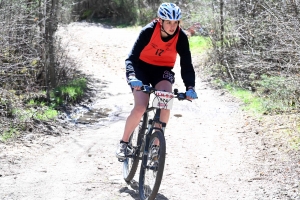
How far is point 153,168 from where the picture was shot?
4.92 meters

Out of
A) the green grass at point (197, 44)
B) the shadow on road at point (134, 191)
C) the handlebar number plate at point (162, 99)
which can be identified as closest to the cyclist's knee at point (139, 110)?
the handlebar number plate at point (162, 99)

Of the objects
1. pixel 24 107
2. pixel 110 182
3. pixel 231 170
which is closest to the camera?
pixel 110 182

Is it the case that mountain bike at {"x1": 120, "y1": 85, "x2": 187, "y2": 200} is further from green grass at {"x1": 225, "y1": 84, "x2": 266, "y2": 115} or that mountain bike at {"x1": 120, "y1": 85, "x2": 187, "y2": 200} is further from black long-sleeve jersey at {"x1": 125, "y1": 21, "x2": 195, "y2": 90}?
green grass at {"x1": 225, "y1": 84, "x2": 266, "y2": 115}

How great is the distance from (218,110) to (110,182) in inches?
182

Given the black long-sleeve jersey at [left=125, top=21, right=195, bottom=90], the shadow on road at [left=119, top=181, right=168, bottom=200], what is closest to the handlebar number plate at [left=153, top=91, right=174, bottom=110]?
the black long-sleeve jersey at [left=125, top=21, right=195, bottom=90]

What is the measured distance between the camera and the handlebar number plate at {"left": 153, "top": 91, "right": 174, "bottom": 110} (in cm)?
491

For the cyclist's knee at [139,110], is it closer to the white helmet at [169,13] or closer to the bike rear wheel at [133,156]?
the bike rear wheel at [133,156]

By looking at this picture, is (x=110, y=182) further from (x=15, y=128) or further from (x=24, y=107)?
(x=24, y=107)

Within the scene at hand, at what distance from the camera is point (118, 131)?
28.1 feet

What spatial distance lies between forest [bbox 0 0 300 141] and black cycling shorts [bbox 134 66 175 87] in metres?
2.74

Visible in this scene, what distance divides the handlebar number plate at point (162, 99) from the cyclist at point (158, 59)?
0.23 m

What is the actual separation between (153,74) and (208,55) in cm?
886

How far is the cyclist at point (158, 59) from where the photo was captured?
5.21 metres

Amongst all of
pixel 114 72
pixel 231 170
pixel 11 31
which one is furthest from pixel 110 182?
pixel 114 72
